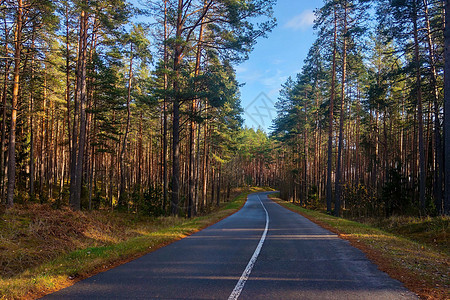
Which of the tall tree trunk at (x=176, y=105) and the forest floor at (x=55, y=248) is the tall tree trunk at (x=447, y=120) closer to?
the forest floor at (x=55, y=248)

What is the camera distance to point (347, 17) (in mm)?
20906

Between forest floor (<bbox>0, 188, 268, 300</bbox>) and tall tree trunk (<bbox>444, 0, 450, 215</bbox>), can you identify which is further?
tall tree trunk (<bbox>444, 0, 450, 215</bbox>)

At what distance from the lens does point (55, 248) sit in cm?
895

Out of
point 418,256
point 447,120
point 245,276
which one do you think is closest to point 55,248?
point 245,276

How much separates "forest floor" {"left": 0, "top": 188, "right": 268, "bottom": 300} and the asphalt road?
21.2 inches

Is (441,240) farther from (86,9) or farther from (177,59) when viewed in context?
(86,9)

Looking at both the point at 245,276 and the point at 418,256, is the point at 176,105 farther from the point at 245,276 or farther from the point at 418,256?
the point at 418,256

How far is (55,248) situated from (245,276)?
23.9 ft

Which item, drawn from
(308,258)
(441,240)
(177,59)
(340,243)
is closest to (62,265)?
(308,258)

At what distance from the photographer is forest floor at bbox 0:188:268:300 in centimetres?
509

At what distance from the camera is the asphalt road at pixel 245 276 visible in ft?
14.4

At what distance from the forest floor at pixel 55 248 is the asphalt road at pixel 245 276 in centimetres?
54

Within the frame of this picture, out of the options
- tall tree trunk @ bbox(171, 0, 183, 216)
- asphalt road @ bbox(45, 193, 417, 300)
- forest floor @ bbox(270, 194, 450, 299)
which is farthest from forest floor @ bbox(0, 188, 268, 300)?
forest floor @ bbox(270, 194, 450, 299)

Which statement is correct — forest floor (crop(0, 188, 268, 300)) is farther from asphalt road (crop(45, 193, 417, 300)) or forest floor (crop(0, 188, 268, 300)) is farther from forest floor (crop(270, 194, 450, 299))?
forest floor (crop(270, 194, 450, 299))
